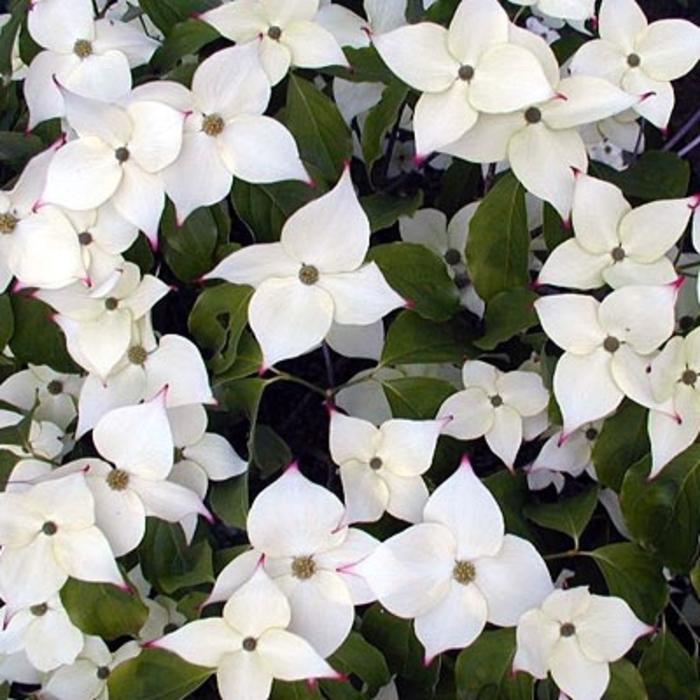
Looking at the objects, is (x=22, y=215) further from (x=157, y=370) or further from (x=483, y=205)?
(x=483, y=205)

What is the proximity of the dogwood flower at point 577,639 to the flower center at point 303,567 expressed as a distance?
0.15 m

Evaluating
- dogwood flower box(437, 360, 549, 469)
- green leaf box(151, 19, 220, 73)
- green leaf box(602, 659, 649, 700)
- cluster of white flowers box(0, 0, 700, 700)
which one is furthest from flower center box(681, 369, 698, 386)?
green leaf box(151, 19, 220, 73)

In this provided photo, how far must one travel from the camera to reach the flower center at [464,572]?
0.78 m

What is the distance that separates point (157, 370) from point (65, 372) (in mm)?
113

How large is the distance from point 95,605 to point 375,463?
0.22 metres

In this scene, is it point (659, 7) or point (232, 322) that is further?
point (659, 7)

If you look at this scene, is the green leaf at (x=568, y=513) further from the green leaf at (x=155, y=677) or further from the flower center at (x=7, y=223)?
the flower center at (x=7, y=223)

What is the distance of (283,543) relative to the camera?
78 centimetres

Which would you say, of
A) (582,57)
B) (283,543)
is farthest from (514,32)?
(283,543)

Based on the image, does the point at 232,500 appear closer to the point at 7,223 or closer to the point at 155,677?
the point at 155,677

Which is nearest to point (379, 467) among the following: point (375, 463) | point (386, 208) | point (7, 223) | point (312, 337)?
point (375, 463)

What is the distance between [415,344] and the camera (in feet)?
2.78

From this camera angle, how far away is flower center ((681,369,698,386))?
80 cm

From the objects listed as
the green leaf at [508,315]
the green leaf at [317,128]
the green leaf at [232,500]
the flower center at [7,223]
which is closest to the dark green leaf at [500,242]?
the green leaf at [508,315]
